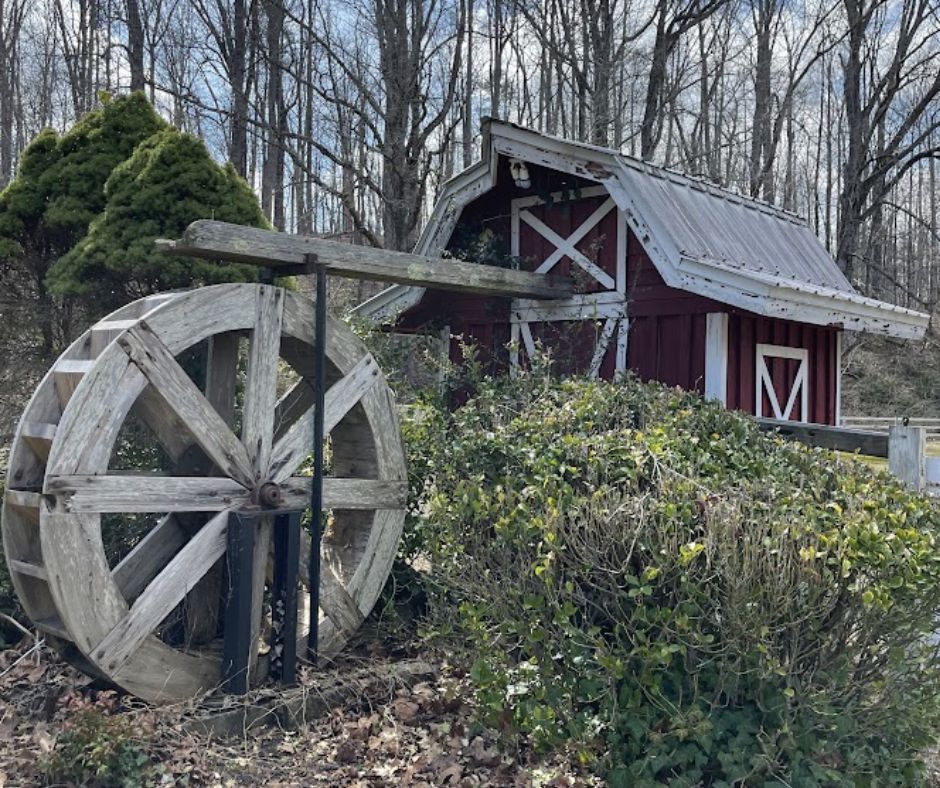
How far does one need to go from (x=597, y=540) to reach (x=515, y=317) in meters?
4.89

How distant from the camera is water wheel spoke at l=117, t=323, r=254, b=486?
15.5ft

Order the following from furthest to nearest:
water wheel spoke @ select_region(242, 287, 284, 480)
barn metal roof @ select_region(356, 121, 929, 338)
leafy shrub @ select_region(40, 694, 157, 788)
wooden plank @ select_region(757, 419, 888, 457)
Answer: barn metal roof @ select_region(356, 121, 929, 338), wooden plank @ select_region(757, 419, 888, 457), water wheel spoke @ select_region(242, 287, 284, 480), leafy shrub @ select_region(40, 694, 157, 788)

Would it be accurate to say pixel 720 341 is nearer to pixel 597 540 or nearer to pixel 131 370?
pixel 597 540

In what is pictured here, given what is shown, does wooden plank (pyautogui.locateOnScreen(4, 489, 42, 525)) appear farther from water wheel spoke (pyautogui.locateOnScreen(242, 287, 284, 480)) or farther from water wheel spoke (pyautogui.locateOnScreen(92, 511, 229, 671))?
water wheel spoke (pyautogui.locateOnScreen(242, 287, 284, 480))

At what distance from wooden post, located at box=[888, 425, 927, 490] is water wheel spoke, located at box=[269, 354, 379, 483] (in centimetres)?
323

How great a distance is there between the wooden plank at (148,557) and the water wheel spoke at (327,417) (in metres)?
0.83

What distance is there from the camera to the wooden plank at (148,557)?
5.34 metres

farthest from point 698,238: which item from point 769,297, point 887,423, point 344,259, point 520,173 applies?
point 887,423

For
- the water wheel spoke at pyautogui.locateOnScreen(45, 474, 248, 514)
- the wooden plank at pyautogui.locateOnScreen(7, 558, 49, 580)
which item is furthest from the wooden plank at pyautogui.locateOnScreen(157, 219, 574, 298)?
the wooden plank at pyautogui.locateOnScreen(7, 558, 49, 580)

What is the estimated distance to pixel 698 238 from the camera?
296 inches

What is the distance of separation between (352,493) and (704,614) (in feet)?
8.87

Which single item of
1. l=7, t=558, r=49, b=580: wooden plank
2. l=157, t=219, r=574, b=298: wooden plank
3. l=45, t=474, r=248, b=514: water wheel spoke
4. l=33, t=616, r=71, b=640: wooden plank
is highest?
l=157, t=219, r=574, b=298: wooden plank

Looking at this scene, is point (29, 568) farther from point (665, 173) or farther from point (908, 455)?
point (665, 173)

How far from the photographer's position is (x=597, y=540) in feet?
12.3
